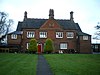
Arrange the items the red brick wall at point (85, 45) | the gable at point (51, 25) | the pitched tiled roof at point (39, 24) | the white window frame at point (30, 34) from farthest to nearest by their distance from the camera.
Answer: the pitched tiled roof at point (39, 24), the gable at point (51, 25), the white window frame at point (30, 34), the red brick wall at point (85, 45)

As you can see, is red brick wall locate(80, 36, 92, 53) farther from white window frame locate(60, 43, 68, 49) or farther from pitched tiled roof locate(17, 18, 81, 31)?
pitched tiled roof locate(17, 18, 81, 31)

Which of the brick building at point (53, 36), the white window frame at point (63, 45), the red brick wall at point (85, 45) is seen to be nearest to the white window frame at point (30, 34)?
the brick building at point (53, 36)

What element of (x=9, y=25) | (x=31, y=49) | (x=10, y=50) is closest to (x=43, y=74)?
(x=31, y=49)

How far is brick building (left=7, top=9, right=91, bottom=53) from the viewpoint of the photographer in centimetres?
6075

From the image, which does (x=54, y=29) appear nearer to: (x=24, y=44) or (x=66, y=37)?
(x=66, y=37)

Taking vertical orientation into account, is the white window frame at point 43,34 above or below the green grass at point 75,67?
above

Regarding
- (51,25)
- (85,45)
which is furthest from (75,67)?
(51,25)

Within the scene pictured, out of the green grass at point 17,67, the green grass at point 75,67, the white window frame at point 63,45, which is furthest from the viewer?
the white window frame at point 63,45

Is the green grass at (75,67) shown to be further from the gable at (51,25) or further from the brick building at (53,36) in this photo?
the gable at (51,25)

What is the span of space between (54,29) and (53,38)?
2.43 metres

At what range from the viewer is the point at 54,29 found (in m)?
62.0

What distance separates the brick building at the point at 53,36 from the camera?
60.8m

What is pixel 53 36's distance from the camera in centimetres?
6181

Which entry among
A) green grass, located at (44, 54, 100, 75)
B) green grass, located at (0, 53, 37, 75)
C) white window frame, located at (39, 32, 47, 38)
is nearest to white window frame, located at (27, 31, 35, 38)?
white window frame, located at (39, 32, 47, 38)
